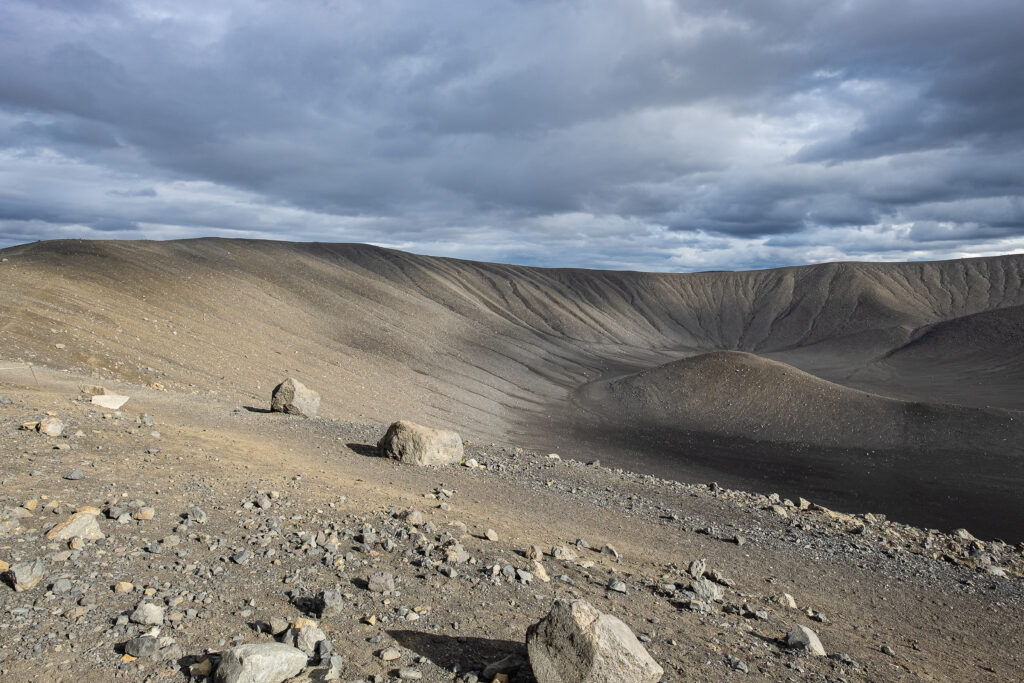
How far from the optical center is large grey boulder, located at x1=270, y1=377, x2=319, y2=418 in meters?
17.4

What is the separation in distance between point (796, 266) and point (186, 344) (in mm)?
143881

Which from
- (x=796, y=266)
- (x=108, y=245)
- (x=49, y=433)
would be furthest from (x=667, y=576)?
(x=796, y=266)

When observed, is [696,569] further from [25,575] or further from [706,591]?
[25,575]

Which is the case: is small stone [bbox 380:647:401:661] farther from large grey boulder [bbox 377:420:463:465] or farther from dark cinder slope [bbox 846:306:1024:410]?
dark cinder slope [bbox 846:306:1024:410]

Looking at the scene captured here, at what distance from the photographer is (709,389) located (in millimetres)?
49562

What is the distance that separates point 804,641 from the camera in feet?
25.6

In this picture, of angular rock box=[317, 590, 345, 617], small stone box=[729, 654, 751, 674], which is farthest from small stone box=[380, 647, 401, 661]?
small stone box=[729, 654, 751, 674]

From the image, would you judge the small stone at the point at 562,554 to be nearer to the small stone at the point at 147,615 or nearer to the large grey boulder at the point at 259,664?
the large grey boulder at the point at 259,664

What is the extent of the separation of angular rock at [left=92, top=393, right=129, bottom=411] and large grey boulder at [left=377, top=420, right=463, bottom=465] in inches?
212

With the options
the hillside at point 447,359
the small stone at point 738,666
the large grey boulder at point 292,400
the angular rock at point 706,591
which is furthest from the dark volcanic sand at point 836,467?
the small stone at point 738,666

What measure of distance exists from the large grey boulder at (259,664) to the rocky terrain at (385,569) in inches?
7.7

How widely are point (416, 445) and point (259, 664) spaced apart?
8668 millimetres

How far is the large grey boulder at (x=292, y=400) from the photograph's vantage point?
17.4m

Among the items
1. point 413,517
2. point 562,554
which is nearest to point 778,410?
point 562,554
